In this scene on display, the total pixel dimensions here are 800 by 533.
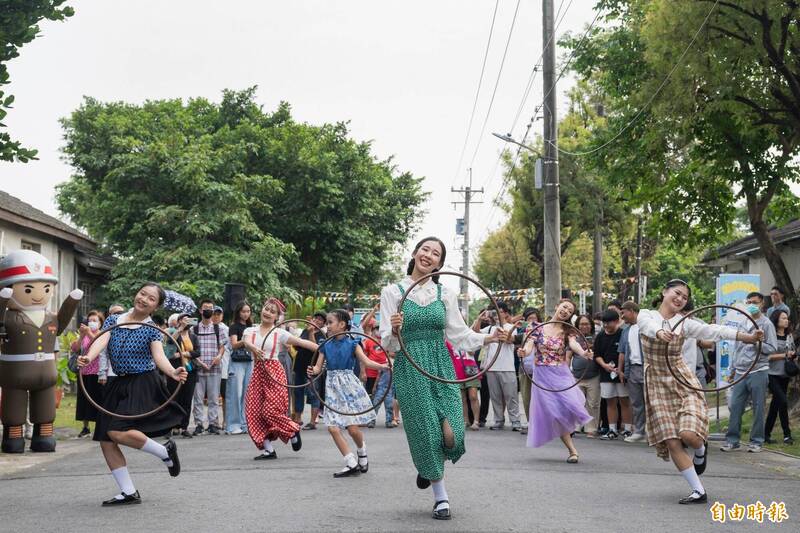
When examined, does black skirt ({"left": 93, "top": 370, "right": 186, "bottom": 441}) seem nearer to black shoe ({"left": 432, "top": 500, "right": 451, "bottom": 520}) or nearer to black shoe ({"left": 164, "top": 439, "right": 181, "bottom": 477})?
black shoe ({"left": 164, "top": 439, "right": 181, "bottom": 477})

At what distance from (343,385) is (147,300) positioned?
330 cm

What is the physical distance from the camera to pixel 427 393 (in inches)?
326

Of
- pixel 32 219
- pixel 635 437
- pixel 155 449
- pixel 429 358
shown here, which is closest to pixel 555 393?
pixel 635 437

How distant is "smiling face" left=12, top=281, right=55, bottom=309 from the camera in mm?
13781

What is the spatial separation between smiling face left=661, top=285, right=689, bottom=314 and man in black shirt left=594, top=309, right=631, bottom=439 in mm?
6859

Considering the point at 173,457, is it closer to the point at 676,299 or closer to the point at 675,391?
the point at 675,391

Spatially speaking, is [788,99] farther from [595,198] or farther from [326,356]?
[595,198]

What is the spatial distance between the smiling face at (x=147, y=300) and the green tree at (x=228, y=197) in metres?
21.1

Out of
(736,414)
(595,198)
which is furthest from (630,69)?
(595,198)

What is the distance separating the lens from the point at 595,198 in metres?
44.9

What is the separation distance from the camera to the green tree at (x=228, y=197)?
32.4 meters

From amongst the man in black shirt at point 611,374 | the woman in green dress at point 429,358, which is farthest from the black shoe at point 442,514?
the man in black shirt at point 611,374

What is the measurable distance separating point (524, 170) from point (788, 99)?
3116 cm

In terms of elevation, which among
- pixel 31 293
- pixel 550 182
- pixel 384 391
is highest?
pixel 550 182
